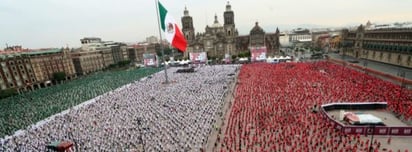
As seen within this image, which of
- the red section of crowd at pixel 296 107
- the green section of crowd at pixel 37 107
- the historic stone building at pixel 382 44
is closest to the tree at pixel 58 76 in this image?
the green section of crowd at pixel 37 107

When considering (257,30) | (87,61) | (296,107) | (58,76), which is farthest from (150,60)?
(296,107)

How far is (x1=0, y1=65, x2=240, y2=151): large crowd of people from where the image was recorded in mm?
20172

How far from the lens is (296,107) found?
1032 inches

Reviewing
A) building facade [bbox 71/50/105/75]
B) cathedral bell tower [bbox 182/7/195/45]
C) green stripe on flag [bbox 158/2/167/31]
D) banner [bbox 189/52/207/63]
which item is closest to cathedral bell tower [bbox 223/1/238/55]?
cathedral bell tower [bbox 182/7/195/45]

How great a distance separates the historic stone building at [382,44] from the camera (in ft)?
145

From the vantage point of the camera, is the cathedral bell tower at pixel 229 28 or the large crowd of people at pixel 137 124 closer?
the large crowd of people at pixel 137 124

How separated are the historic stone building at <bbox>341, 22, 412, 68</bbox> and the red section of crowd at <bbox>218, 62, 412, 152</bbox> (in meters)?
12.5

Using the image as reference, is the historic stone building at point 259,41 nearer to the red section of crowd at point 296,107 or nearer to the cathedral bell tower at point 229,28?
the cathedral bell tower at point 229,28

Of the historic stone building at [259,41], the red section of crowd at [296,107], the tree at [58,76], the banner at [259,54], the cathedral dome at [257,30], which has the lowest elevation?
the red section of crowd at [296,107]

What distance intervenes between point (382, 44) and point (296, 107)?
1556 inches

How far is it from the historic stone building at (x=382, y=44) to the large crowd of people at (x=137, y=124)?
3505 centimetres

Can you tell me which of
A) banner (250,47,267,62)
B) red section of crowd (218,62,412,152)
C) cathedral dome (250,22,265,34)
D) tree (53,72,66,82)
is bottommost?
red section of crowd (218,62,412,152)

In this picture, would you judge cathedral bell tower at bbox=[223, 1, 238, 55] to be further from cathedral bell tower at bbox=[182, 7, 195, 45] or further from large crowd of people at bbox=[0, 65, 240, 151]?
large crowd of people at bbox=[0, 65, 240, 151]

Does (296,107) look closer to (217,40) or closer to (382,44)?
(382,44)
